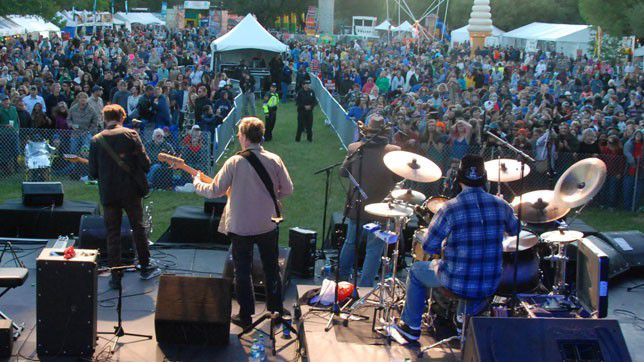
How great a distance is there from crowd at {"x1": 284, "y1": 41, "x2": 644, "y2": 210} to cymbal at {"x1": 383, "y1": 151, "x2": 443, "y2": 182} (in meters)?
0.62

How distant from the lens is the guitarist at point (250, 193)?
6637 mm

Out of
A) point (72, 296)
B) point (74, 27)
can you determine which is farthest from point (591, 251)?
point (74, 27)

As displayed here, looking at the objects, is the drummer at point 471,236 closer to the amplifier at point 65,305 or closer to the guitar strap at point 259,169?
the guitar strap at point 259,169

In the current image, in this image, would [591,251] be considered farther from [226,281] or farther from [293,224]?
[293,224]

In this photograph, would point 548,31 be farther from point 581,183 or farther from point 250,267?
point 250,267

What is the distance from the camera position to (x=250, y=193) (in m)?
6.64

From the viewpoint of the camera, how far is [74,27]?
4625 centimetres

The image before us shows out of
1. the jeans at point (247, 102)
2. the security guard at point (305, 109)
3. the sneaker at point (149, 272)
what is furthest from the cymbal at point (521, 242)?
the jeans at point (247, 102)

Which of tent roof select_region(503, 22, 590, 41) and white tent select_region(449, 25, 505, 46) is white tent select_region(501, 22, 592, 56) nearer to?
tent roof select_region(503, 22, 590, 41)

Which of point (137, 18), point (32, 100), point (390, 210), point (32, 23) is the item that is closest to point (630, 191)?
point (390, 210)

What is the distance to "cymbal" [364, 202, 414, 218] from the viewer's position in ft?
21.8

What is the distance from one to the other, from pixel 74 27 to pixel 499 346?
44.7 meters

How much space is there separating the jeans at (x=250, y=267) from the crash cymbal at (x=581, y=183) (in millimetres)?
2497

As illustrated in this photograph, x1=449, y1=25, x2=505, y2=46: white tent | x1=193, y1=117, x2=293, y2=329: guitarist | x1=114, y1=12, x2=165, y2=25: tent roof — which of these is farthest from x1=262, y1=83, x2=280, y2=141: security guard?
x1=114, y1=12, x2=165, y2=25: tent roof
